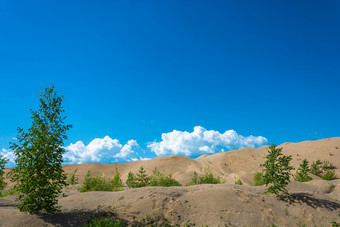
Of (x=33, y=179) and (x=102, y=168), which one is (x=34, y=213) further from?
(x=102, y=168)

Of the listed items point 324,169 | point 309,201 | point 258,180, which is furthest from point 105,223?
point 324,169

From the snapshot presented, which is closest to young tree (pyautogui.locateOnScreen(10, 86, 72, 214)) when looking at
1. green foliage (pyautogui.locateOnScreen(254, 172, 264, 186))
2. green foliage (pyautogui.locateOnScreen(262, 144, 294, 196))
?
green foliage (pyautogui.locateOnScreen(262, 144, 294, 196))


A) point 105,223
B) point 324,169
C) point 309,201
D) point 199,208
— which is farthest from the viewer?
point 324,169

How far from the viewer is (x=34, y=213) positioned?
8383 mm

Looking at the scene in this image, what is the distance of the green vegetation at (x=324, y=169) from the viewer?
19230mm

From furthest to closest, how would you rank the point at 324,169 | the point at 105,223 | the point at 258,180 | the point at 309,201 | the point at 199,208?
1. the point at 324,169
2. the point at 258,180
3. the point at 309,201
4. the point at 199,208
5. the point at 105,223

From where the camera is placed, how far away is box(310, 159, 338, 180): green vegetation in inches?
757

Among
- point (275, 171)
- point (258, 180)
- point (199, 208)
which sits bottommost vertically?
point (199, 208)

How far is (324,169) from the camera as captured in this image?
22312 millimetres

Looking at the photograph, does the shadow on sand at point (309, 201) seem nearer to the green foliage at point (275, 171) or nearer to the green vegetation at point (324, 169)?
the green foliage at point (275, 171)

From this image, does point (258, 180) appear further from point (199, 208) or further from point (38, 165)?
point (38, 165)

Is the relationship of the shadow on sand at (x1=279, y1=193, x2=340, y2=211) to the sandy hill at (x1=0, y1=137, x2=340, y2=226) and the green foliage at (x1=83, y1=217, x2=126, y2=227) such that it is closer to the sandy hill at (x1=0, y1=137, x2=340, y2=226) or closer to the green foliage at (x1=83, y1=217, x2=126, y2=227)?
the sandy hill at (x1=0, y1=137, x2=340, y2=226)

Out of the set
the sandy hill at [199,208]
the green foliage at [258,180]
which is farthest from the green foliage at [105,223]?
the green foliage at [258,180]

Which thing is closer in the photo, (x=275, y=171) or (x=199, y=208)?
(x=199, y=208)
